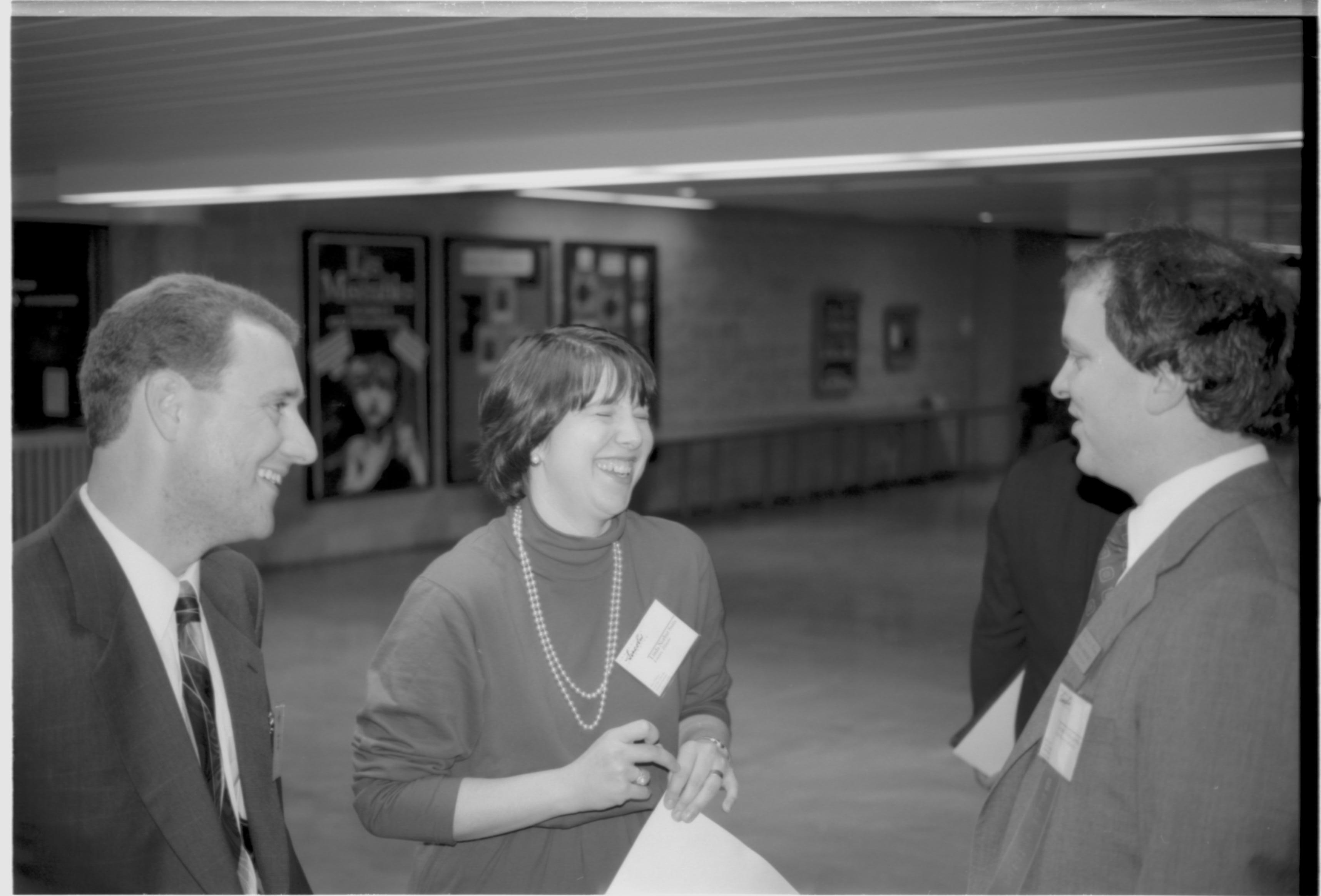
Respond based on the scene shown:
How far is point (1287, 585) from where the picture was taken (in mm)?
1575

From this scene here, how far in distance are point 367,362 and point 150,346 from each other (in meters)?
9.03

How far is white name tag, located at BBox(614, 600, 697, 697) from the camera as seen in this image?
2.08 meters

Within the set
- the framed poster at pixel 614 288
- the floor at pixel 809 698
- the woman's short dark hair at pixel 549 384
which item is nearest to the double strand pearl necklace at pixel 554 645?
the woman's short dark hair at pixel 549 384

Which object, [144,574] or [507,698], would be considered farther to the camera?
[507,698]

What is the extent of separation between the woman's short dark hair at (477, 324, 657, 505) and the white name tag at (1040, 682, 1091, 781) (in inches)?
31.6

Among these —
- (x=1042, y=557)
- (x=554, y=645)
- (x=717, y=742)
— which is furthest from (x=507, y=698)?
(x=1042, y=557)

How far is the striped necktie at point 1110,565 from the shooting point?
1921 mm

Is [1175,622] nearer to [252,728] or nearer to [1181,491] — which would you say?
[1181,491]

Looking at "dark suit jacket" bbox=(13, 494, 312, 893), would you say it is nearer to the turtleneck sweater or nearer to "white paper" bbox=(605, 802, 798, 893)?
the turtleneck sweater

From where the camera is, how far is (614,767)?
6.12 ft

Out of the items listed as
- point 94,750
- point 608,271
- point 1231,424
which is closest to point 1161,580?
point 1231,424

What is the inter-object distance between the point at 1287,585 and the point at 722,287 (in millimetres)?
12322

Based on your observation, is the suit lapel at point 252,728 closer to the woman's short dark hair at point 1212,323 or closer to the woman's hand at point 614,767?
the woman's hand at point 614,767

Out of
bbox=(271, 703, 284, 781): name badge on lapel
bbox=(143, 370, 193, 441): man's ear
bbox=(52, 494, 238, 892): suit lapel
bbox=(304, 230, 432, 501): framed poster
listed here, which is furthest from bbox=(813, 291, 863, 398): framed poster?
bbox=(52, 494, 238, 892): suit lapel
